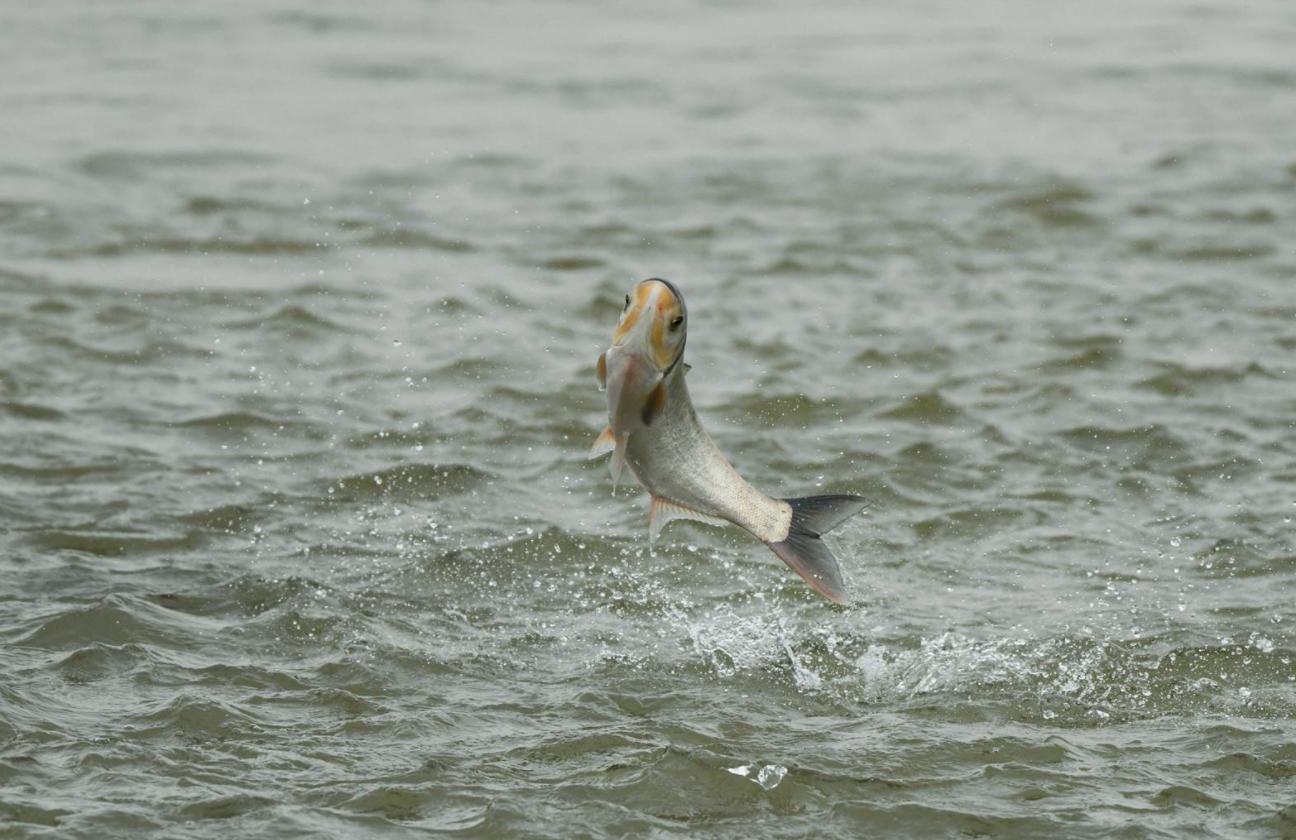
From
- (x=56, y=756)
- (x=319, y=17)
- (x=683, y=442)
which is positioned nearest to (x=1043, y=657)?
(x=683, y=442)

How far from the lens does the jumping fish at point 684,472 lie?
15.3 feet

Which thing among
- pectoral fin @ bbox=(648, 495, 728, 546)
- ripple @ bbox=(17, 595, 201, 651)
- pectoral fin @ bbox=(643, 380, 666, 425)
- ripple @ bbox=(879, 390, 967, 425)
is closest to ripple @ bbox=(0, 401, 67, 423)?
ripple @ bbox=(17, 595, 201, 651)

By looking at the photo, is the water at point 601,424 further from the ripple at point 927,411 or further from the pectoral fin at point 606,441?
the pectoral fin at point 606,441

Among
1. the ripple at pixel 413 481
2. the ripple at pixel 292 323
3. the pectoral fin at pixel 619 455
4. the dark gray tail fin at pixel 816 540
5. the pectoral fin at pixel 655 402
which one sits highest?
the pectoral fin at pixel 655 402

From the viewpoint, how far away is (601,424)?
9648mm

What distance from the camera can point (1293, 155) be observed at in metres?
15.4

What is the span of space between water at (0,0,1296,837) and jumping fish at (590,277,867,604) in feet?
3.02

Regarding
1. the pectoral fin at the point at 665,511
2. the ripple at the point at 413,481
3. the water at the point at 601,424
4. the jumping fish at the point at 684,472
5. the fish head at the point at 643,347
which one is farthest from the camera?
the ripple at the point at 413,481

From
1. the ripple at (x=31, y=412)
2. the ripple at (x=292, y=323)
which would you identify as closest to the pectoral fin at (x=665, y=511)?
the ripple at (x=31, y=412)

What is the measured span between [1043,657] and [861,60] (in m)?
13.1

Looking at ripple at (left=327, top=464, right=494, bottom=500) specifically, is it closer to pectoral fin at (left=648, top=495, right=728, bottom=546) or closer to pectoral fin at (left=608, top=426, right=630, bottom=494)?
pectoral fin at (left=648, top=495, right=728, bottom=546)

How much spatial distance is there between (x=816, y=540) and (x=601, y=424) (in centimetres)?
459

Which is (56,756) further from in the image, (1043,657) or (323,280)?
(323,280)

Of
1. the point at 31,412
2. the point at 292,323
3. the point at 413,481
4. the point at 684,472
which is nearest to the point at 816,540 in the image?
the point at 684,472
